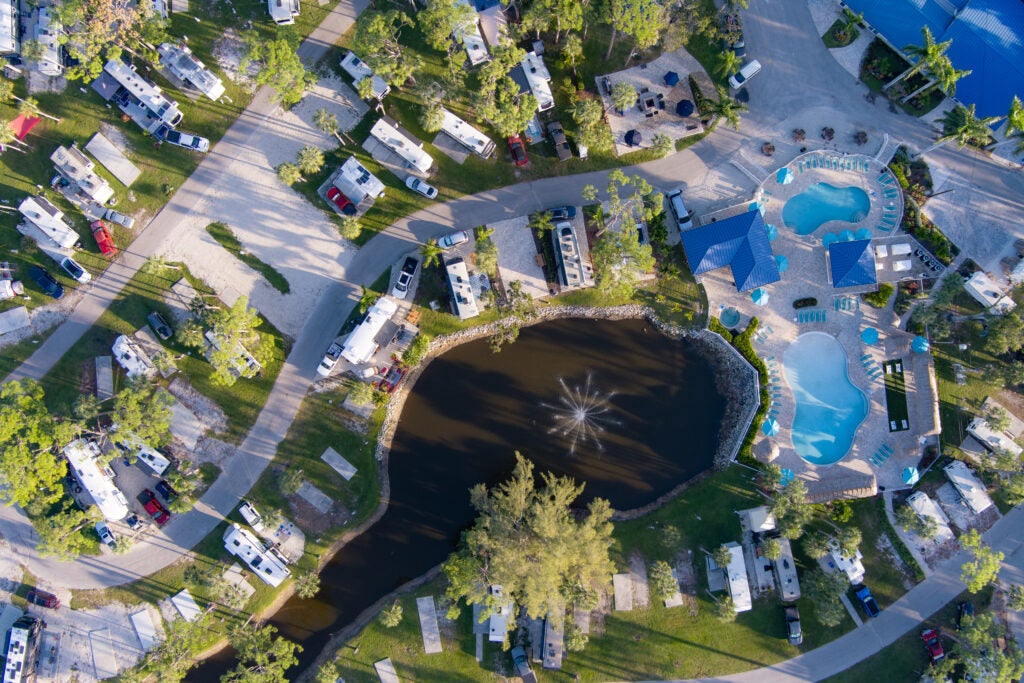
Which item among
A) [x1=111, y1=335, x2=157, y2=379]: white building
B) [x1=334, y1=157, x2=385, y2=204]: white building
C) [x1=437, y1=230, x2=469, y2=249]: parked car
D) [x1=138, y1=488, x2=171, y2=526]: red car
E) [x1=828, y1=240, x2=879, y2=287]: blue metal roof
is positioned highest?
[x1=334, y1=157, x2=385, y2=204]: white building

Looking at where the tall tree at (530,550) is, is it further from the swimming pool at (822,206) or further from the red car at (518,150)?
the swimming pool at (822,206)

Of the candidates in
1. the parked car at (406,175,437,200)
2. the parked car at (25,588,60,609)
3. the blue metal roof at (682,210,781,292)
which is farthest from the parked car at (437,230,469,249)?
the parked car at (25,588,60,609)

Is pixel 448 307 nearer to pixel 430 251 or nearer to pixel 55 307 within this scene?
pixel 430 251

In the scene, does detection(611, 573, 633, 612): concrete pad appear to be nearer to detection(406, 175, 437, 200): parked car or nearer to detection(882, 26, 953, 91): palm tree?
detection(406, 175, 437, 200): parked car

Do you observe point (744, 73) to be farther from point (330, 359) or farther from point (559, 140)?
point (330, 359)

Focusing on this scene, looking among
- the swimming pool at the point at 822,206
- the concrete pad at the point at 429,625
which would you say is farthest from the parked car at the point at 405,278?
the swimming pool at the point at 822,206
